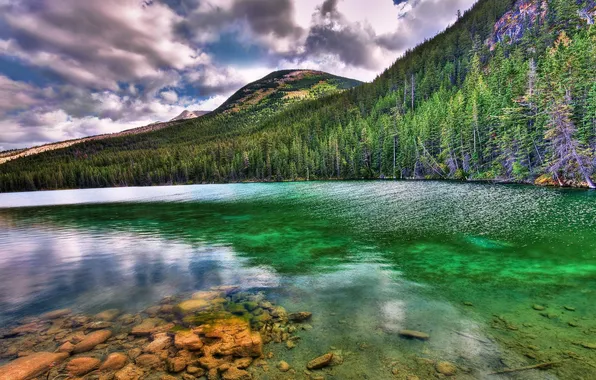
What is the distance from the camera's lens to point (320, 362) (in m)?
7.58

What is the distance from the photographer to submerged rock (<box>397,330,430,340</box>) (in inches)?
346

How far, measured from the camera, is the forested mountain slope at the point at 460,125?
52281 millimetres

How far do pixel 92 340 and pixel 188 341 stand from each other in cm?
349

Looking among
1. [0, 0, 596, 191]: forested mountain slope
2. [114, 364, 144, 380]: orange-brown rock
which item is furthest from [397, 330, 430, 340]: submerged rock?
[0, 0, 596, 191]: forested mountain slope

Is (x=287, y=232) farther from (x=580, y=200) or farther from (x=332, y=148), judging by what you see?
(x=332, y=148)

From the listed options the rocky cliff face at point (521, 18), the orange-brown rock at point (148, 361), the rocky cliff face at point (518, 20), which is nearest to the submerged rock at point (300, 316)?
the orange-brown rock at point (148, 361)

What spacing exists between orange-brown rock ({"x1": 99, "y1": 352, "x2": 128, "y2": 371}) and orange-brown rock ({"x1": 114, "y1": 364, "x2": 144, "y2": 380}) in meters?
0.27

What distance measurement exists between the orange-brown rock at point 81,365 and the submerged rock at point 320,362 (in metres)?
6.12

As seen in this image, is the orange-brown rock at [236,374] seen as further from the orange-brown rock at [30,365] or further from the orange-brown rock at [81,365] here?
the orange-brown rock at [30,365]

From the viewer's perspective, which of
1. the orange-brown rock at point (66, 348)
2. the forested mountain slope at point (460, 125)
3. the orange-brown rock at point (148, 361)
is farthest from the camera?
the forested mountain slope at point (460, 125)

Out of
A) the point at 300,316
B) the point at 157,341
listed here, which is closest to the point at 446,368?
the point at 300,316

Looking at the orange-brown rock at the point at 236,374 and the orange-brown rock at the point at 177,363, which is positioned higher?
→ the orange-brown rock at the point at 177,363

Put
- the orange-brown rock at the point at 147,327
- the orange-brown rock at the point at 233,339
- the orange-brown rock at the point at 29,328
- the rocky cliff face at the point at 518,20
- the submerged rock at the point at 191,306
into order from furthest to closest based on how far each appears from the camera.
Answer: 1. the rocky cliff face at the point at 518,20
2. the submerged rock at the point at 191,306
3. the orange-brown rock at the point at 29,328
4. the orange-brown rock at the point at 147,327
5. the orange-brown rock at the point at 233,339

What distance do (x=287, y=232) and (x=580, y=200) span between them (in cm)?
3642
